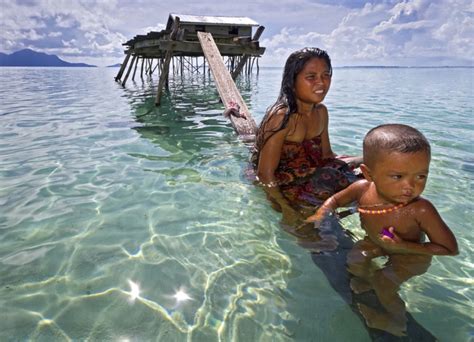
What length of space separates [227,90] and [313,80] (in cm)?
428

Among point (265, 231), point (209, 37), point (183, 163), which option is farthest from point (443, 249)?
point (209, 37)

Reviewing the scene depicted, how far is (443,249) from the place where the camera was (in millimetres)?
2150

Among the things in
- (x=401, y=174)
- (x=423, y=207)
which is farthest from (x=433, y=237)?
(x=401, y=174)

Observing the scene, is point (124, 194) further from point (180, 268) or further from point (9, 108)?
point (9, 108)

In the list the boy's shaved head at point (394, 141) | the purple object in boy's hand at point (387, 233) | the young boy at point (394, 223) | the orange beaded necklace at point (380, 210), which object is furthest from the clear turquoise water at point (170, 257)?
the boy's shaved head at point (394, 141)

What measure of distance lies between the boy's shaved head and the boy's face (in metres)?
0.03

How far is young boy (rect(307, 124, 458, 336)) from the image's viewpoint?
6.63 ft

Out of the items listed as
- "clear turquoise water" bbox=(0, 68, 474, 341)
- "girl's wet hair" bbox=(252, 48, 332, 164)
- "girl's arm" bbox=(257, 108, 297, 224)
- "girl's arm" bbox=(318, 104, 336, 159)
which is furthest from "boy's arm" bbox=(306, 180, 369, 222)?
"girl's arm" bbox=(318, 104, 336, 159)

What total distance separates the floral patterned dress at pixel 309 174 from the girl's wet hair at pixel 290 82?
0.90ft

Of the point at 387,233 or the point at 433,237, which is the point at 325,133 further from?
the point at 433,237

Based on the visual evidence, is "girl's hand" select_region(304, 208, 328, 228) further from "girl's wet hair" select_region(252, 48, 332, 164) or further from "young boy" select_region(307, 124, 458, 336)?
"girl's wet hair" select_region(252, 48, 332, 164)

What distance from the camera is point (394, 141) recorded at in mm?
2049

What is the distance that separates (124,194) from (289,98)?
2.16 metres

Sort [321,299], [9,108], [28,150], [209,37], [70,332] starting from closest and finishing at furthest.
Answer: [70,332] → [321,299] → [28,150] → [209,37] → [9,108]
